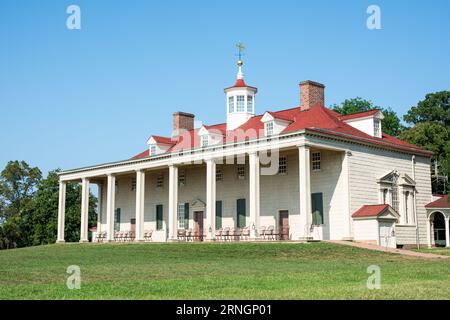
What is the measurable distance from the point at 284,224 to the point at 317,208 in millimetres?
2875

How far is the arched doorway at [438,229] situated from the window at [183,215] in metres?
17.6

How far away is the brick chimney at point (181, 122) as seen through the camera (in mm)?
49906

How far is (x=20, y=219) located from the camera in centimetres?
7050

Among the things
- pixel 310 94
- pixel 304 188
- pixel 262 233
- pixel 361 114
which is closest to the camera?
pixel 304 188

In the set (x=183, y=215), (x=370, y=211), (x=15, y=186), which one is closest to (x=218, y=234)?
(x=183, y=215)

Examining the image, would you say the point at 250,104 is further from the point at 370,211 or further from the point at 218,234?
the point at 370,211

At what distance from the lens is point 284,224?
1510 inches

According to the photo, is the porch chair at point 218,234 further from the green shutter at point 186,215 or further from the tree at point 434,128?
the tree at point 434,128

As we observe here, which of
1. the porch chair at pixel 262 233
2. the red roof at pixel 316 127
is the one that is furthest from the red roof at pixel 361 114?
the porch chair at pixel 262 233

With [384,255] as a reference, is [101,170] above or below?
above
